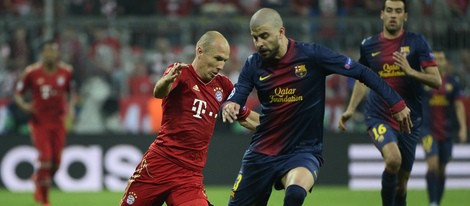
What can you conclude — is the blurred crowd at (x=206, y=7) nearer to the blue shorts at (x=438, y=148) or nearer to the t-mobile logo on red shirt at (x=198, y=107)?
the blue shorts at (x=438, y=148)

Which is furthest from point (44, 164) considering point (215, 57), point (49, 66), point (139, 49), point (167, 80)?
point (167, 80)

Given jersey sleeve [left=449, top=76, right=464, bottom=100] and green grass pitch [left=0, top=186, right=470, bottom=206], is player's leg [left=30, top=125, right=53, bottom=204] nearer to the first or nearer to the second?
green grass pitch [left=0, top=186, right=470, bottom=206]

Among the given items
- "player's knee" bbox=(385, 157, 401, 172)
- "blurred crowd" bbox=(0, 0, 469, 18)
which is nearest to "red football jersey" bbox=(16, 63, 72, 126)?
"blurred crowd" bbox=(0, 0, 469, 18)

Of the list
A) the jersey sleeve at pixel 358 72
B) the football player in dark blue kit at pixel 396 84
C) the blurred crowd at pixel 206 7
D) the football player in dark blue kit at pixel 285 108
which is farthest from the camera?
the blurred crowd at pixel 206 7

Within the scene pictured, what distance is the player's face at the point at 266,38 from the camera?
23.8 ft

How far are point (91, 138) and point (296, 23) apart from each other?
455cm

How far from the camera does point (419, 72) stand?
8.95 meters

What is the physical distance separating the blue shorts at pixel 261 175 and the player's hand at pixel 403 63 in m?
1.70

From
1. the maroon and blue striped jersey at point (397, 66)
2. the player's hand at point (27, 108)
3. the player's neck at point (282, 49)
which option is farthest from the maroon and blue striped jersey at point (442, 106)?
the player's hand at point (27, 108)

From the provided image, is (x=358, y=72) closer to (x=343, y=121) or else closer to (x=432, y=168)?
(x=343, y=121)

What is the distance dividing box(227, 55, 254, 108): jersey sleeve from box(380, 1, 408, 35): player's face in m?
2.28

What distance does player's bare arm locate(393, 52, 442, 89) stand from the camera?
8.79 meters

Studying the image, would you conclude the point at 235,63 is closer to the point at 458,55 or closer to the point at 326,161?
the point at 326,161

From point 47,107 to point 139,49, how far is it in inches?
167
